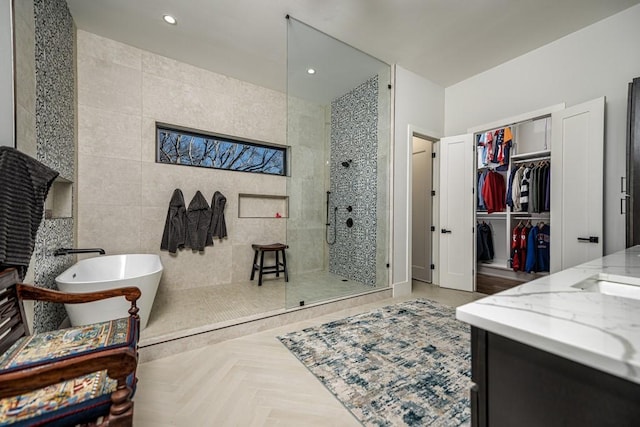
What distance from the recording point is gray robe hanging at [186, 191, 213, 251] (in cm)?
339

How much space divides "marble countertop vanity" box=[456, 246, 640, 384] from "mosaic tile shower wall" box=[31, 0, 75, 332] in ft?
8.45

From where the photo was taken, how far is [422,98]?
12.5ft

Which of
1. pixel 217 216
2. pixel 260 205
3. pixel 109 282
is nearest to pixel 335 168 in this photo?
pixel 260 205

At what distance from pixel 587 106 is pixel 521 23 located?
1080 millimetres

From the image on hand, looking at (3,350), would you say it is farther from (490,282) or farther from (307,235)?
(490,282)

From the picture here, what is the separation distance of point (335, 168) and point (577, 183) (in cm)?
257

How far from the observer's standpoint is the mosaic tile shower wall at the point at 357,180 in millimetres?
3416

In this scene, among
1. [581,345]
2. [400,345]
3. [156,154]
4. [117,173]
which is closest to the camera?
[581,345]

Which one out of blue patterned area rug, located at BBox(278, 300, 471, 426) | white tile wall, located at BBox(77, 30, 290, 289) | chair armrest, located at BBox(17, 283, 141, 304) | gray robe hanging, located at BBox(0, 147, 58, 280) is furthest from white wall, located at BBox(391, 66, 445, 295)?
gray robe hanging, located at BBox(0, 147, 58, 280)

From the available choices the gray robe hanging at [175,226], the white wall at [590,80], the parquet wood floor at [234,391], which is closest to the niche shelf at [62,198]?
the gray robe hanging at [175,226]

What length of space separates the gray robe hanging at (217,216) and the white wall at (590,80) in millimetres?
3817

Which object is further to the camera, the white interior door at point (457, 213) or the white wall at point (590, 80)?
the white interior door at point (457, 213)

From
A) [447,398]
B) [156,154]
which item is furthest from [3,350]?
[156,154]

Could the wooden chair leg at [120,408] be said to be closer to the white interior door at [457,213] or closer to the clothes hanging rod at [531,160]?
the white interior door at [457,213]
